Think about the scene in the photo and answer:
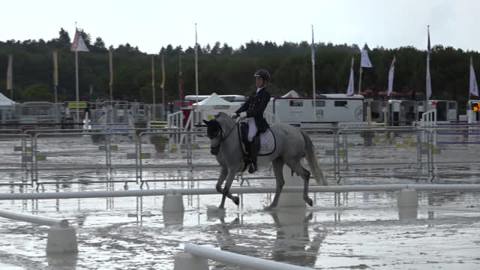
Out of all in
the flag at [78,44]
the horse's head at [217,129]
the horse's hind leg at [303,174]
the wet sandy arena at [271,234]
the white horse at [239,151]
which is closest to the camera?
the wet sandy arena at [271,234]

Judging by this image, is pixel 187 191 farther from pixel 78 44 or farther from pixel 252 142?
pixel 78 44

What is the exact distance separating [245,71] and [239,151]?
114733 mm

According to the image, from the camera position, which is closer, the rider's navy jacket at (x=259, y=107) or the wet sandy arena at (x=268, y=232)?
the wet sandy arena at (x=268, y=232)

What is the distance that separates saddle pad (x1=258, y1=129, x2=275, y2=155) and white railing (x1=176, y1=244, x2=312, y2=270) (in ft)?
26.4

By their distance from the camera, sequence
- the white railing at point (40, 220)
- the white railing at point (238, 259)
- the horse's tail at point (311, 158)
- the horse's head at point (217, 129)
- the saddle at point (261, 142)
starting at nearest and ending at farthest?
the white railing at point (238, 259) < the white railing at point (40, 220) < the horse's head at point (217, 129) < the saddle at point (261, 142) < the horse's tail at point (311, 158)

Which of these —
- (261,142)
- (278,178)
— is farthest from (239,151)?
(278,178)

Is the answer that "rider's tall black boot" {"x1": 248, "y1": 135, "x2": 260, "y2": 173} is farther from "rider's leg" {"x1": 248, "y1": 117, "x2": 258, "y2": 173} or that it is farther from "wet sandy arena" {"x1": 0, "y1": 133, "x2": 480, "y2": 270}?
"wet sandy arena" {"x1": 0, "y1": 133, "x2": 480, "y2": 270}

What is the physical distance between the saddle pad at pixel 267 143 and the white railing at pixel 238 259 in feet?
26.4

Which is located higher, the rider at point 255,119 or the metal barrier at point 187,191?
the rider at point 255,119

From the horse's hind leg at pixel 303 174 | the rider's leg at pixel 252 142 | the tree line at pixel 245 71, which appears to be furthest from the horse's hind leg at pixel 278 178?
the tree line at pixel 245 71

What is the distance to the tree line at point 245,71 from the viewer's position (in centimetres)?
11175

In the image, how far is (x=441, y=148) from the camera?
31.4m

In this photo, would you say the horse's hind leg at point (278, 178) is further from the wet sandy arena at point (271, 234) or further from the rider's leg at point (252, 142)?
the rider's leg at point (252, 142)

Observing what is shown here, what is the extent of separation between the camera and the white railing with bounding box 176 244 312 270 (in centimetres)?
689
